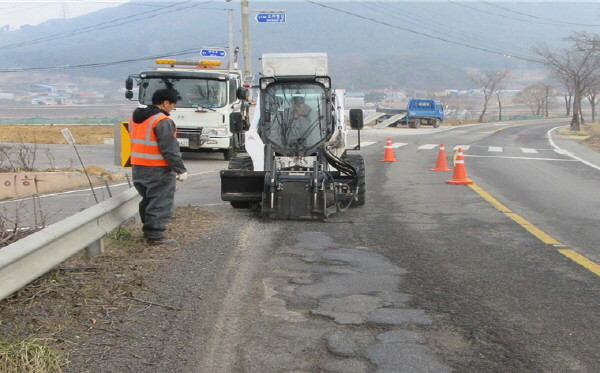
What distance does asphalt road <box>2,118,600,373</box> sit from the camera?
458cm

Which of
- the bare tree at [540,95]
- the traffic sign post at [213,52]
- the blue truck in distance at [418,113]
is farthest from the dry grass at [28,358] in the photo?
the bare tree at [540,95]

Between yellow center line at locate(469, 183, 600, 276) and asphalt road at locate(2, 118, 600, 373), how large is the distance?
0.09 metres

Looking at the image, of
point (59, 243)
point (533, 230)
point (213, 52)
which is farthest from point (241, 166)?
point (213, 52)

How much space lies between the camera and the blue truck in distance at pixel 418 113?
61125mm

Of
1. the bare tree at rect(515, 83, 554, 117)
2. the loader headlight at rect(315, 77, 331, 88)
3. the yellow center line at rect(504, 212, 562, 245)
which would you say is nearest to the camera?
the yellow center line at rect(504, 212, 562, 245)

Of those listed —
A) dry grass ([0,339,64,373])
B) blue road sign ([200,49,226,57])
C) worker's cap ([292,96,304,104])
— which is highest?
blue road sign ([200,49,226,57])

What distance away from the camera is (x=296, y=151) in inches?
452

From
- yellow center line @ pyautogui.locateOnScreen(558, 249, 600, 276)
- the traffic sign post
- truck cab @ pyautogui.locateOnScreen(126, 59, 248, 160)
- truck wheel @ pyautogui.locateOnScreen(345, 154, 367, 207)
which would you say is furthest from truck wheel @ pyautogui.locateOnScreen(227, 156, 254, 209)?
the traffic sign post

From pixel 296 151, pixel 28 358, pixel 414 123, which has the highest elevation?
pixel 296 151

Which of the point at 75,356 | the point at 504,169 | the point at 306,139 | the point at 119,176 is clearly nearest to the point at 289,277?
the point at 75,356

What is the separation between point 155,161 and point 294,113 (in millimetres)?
Answer: 4312

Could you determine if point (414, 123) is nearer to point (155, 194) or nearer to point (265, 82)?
point (265, 82)

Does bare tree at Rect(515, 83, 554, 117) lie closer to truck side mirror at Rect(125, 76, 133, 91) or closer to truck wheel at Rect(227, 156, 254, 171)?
truck side mirror at Rect(125, 76, 133, 91)

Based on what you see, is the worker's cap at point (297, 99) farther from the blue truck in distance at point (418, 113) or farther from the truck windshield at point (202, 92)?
the blue truck in distance at point (418, 113)
